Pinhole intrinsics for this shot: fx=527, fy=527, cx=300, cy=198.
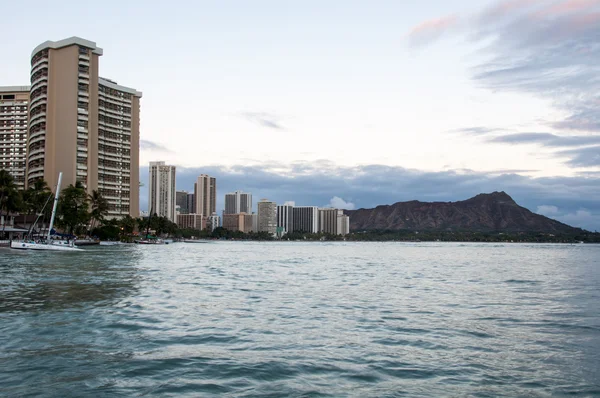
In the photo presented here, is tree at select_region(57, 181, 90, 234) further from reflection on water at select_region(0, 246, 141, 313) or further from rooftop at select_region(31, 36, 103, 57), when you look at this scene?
reflection on water at select_region(0, 246, 141, 313)

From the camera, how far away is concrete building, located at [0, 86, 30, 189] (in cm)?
17512

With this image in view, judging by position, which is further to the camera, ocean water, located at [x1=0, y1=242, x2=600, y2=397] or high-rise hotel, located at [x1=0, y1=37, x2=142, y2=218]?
high-rise hotel, located at [x1=0, y1=37, x2=142, y2=218]

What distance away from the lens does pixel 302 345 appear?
15367 mm

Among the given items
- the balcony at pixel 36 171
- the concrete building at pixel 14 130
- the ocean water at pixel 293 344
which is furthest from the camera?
the concrete building at pixel 14 130

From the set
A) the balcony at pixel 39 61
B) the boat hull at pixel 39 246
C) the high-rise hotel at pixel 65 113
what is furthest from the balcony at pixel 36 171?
the boat hull at pixel 39 246

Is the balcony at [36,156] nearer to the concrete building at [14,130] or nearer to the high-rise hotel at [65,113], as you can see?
the high-rise hotel at [65,113]

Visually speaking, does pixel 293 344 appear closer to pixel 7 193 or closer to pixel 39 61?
pixel 7 193

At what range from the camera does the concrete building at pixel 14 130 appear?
575ft

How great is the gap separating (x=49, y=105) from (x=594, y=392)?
158340 millimetres

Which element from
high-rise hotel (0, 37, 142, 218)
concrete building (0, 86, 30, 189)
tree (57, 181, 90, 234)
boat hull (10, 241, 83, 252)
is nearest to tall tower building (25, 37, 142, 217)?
high-rise hotel (0, 37, 142, 218)

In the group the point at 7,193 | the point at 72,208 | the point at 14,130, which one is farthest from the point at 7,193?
the point at 14,130

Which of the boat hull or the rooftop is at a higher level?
the rooftop

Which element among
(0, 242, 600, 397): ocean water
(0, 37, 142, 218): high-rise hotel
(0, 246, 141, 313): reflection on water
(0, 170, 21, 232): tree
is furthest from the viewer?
(0, 37, 142, 218): high-rise hotel

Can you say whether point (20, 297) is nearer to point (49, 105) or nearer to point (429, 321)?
point (429, 321)
